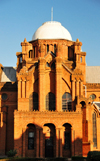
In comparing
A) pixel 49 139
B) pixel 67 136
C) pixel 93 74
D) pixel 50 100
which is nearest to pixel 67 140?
pixel 67 136

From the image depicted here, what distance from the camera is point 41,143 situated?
196 ft

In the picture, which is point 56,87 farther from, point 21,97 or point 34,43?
point 34,43

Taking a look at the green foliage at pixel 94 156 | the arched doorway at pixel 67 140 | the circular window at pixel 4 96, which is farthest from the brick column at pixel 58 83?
the green foliage at pixel 94 156

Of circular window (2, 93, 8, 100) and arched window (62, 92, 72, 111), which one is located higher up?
circular window (2, 93, 8, 100)

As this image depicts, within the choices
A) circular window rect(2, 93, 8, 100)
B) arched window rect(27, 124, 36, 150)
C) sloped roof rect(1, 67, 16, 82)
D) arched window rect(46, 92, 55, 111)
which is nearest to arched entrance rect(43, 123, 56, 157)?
arched window rect(27, 124, 36, 150)

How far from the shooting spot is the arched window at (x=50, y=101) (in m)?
64.8

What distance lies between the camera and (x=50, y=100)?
65.2 metres

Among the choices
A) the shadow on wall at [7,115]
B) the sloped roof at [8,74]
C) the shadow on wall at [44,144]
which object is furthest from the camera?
the sloped roof at [8,74]

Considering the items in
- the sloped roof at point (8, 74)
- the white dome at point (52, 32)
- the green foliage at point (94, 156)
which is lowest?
the green foliage at point (94, 156)

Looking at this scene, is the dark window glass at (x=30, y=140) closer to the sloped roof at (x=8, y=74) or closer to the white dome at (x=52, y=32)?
the sloped roof at (x=8, y=74)

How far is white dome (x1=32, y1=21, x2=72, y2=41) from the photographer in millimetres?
73312

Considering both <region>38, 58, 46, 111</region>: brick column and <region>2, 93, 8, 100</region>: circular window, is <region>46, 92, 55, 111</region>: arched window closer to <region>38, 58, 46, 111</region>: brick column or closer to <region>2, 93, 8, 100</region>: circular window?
<region>38, 58, 46, 111</region>: brick column

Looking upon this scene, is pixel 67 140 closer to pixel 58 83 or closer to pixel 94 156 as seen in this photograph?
pixel 58 83

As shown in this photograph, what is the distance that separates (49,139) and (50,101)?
23.8 feet
